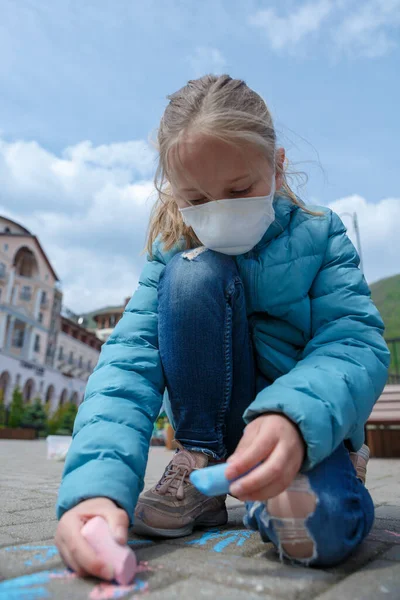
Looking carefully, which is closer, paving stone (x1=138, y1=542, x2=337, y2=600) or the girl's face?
paving stone (x1=138, y1=542, x2=337, y2=600)

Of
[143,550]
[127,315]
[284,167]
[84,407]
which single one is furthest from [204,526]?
[284,167]

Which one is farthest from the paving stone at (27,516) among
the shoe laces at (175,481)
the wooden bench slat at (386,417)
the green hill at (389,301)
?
the green hill at (389,301)

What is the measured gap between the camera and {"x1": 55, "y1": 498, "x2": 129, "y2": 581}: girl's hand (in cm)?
87

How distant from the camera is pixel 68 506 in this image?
1026 millimetres

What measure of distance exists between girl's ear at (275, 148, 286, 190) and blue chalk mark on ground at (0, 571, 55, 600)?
3.74ft

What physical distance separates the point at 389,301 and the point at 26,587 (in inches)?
2007

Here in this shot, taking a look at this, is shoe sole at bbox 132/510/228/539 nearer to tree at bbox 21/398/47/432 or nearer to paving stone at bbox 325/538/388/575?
paving stone at bbox 325/538/388/575

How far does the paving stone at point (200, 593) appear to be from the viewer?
31.0 inches

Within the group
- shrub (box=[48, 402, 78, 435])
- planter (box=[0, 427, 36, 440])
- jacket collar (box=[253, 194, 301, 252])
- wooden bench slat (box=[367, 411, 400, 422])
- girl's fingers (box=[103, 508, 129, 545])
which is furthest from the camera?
shrub (box=[48, 402, 78, 435])

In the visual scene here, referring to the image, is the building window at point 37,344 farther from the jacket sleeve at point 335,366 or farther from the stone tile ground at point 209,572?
the jacket sleeve at point 335,366

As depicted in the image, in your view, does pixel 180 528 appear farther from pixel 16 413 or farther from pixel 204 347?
pixel 16 413

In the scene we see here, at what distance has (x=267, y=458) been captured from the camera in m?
0.91

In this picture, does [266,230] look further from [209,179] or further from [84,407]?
[84,407]

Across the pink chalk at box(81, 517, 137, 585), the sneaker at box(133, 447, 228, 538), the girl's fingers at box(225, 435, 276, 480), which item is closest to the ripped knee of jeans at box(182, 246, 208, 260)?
the sneaker at box(133, 447, 228, 538)
